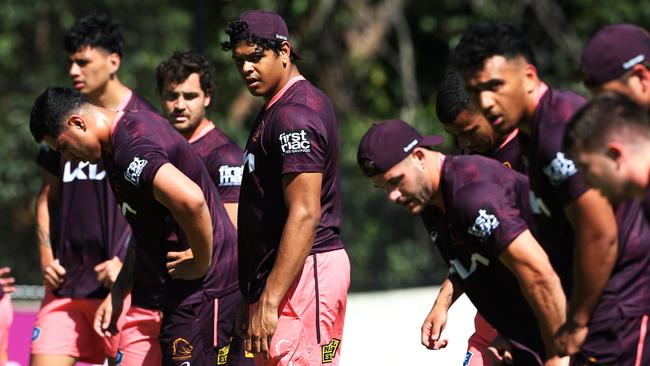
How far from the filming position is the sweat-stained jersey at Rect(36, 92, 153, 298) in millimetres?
7527

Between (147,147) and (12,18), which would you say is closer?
(147,147)

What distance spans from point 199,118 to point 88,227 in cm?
103

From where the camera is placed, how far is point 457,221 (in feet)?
15.8

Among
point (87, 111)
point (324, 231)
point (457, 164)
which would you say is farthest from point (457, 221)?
point (87, 111)

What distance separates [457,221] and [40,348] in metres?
3.53

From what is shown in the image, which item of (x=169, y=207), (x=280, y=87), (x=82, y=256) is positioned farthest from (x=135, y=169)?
(x=82, y=256)

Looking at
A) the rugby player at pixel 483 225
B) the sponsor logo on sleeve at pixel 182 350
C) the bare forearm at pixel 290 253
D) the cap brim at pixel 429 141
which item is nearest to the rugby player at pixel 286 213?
the bare forearm at pixel 290 253

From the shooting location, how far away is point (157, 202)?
6074 mm

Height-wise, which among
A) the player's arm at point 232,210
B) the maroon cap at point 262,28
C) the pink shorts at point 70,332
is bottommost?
the pink shorts at point 70,332

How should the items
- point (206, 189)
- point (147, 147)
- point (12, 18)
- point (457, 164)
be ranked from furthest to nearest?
point (12, 18)
point (206, 189)
point (147, 147)
point (457, 164)

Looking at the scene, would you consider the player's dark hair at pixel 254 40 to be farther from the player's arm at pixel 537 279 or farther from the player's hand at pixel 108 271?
the player's hand at pixel 108 271

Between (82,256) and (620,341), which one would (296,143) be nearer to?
(620,341)

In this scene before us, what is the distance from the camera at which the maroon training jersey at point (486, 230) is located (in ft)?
15.5

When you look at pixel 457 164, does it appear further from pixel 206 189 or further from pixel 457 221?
pixel 206 189
